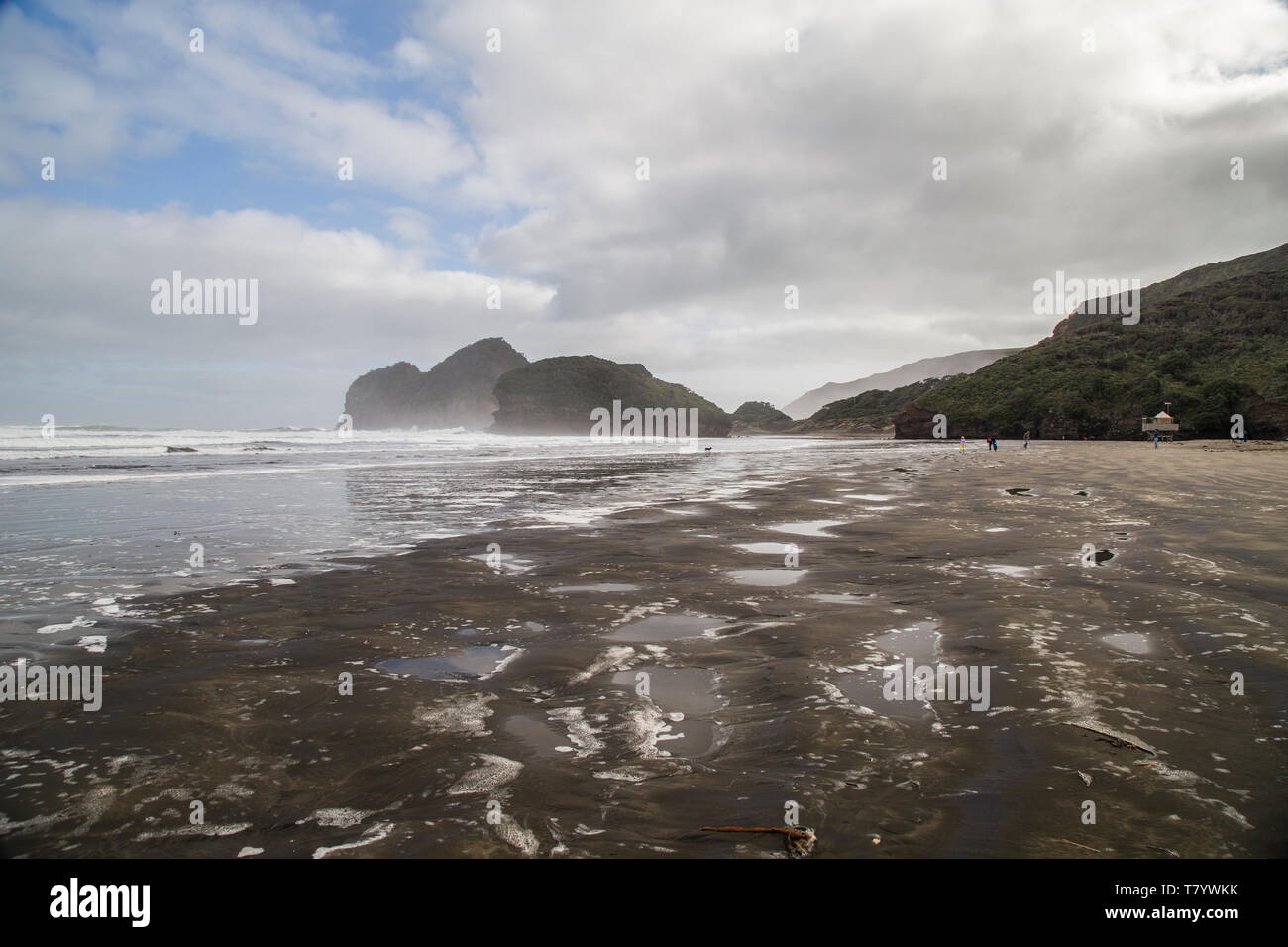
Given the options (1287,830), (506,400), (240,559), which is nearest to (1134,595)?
(1287,830)

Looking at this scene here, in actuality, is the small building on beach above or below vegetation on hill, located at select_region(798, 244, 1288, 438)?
below

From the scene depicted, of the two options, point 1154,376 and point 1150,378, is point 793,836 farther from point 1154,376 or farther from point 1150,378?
point 1154,376

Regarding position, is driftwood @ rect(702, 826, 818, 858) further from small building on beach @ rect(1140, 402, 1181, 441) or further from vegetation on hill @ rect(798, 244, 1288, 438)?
vegetation on hill @ rect(798, 244, 1288, 438)

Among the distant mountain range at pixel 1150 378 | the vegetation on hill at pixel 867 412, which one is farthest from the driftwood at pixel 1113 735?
the vegetation on hill at pixel 867 412

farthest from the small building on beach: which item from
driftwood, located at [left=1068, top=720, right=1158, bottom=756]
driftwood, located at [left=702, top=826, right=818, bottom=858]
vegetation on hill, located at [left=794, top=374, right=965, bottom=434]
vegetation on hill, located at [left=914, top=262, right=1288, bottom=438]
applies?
driftwood, located at [left=702, top=826, right=818, bottom=858]

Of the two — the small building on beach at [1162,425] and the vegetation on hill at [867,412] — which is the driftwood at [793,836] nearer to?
the small building on beach at [1162,425]

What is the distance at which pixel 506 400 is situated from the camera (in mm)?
195500

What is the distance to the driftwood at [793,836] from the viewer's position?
269 cm

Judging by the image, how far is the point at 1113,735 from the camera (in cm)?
369

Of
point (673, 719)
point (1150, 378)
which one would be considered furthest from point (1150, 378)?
point (673, 719)

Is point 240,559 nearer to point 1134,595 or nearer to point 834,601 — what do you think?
point 834,601

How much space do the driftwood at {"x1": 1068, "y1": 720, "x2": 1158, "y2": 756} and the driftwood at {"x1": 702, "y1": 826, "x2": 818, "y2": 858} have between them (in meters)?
2.15

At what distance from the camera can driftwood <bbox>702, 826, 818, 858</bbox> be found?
2686 millimetres

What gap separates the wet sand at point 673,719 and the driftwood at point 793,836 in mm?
61
